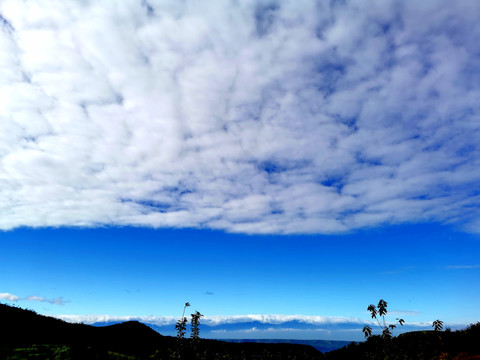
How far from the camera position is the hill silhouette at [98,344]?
1075cm

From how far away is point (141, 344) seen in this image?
35031mm

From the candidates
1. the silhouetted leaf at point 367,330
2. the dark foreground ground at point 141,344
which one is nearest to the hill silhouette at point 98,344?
the dark foreground ground at point 141,344

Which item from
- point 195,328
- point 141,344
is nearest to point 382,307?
point 195,328

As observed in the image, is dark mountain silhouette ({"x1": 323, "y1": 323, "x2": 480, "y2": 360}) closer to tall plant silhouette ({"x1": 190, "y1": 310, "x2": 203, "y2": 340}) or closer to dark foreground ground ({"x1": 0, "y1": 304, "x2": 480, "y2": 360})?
dark foreground ground ({"x1": 0, "y1": 304, "x2": 480, "y2": 360})

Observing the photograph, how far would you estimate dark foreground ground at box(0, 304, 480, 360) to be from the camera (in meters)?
10.8

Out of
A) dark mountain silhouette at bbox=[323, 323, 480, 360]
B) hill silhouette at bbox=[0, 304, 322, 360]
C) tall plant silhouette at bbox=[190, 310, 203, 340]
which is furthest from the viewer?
dark mountain silhouette at bbox=[323, 323, 480, 360]

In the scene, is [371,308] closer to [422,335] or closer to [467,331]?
[467,331]

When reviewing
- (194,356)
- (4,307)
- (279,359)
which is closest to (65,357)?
(194,356)

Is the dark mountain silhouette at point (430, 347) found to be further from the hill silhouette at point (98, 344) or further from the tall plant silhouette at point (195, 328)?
the tall plant silhouette at point (195, 328)

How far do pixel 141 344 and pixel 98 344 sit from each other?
21.0 metres

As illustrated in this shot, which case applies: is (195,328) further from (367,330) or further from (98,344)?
(367,330)

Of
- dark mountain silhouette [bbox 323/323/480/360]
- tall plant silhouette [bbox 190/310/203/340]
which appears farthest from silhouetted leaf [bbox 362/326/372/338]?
tall plant silhouette [bbox 190/310/203/340]

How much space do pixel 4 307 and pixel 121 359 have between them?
2541cm

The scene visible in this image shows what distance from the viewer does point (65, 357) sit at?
10438 millimetres
